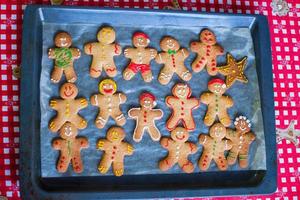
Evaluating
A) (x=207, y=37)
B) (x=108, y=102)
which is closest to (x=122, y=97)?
(x=108, y=102)

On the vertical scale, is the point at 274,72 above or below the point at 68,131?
above

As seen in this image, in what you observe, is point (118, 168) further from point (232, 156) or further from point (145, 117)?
point (232, 156)

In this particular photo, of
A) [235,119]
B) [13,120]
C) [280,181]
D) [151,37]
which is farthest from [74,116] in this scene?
[280,181]

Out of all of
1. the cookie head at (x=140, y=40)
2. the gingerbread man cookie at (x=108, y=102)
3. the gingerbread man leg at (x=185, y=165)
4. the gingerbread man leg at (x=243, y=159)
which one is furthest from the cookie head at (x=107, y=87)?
the gingerbread man leg at (x=243, y=159)

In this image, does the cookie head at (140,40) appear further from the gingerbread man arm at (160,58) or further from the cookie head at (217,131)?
the cookie head at (217,131)

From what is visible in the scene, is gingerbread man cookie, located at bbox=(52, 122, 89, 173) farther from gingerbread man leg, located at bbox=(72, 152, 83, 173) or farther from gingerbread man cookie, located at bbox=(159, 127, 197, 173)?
gingerbread man cookie, located at bbox=(159, 127, 197, 173)

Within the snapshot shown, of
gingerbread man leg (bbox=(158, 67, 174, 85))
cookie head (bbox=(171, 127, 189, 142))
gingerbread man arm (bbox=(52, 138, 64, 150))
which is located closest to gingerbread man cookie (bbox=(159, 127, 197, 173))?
cookie head (bbox=(171, 127, 189, 142))
